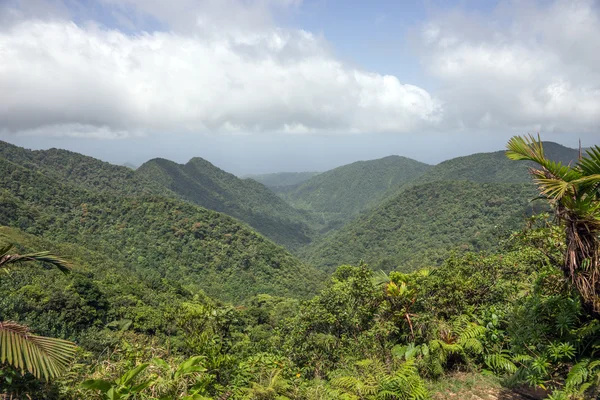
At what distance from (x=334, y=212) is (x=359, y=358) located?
176 meters

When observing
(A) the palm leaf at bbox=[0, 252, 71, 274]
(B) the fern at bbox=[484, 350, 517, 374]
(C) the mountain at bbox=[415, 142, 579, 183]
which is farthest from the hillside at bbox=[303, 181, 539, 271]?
(A) the palm leaf at bbox=[0, 252, 71, 274]

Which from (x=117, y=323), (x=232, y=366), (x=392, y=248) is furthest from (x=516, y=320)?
(x=392, y=248)

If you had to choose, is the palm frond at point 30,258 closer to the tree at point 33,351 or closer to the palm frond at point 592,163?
the tree at point 33,351

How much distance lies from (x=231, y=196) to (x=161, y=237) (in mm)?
92473

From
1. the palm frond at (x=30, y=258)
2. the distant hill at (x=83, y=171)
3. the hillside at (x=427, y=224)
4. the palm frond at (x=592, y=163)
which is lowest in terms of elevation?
the hillside at (x=427, y=224)

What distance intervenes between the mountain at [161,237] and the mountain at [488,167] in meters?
77.9

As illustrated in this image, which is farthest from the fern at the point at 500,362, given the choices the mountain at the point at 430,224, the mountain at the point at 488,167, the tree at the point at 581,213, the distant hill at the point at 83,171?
the mountain at the point at 488,167

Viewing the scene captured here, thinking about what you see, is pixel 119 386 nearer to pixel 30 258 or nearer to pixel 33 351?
pixel 33 351

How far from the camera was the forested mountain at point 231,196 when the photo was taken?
115 m

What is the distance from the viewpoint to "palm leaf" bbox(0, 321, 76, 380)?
2.57 metres

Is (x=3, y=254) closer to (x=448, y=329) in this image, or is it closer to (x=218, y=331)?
(x=218, y=331)

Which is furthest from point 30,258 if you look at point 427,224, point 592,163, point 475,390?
point 427,224

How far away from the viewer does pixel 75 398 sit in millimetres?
3371

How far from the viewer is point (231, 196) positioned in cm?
13862
